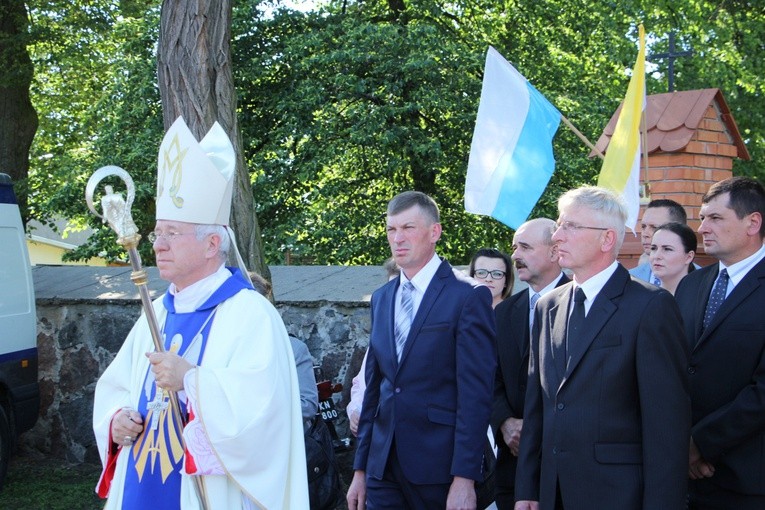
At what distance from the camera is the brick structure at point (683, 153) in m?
6.92

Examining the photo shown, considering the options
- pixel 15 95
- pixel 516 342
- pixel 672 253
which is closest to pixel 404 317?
pixel 516 342

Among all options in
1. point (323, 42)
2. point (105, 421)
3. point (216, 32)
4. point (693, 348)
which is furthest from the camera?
point (323, 42)

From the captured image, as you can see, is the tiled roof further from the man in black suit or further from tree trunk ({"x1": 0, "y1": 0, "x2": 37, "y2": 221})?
tree trunk ({"x1": 0, "y1": 0, "x2": 37, "y2": 221})

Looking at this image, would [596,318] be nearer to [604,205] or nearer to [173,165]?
[604,205]

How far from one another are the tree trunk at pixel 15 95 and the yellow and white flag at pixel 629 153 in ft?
35.4

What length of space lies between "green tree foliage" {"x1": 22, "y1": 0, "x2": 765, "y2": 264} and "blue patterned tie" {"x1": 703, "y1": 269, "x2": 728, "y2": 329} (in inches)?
292

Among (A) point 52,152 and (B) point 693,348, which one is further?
(A) point 52,152

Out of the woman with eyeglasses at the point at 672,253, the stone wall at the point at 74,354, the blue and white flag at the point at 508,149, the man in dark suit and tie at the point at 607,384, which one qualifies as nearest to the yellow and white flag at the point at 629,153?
the blue and white flag at the point at 508,149

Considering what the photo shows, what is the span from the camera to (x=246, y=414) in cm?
336

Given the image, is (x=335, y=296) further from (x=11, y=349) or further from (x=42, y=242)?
(x=42, y=242)

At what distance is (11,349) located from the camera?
7.45 meters

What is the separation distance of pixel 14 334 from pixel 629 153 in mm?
4740

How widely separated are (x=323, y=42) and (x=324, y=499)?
8000 millimetres

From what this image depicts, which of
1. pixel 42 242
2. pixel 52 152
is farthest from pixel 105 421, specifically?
pixel 42 242
